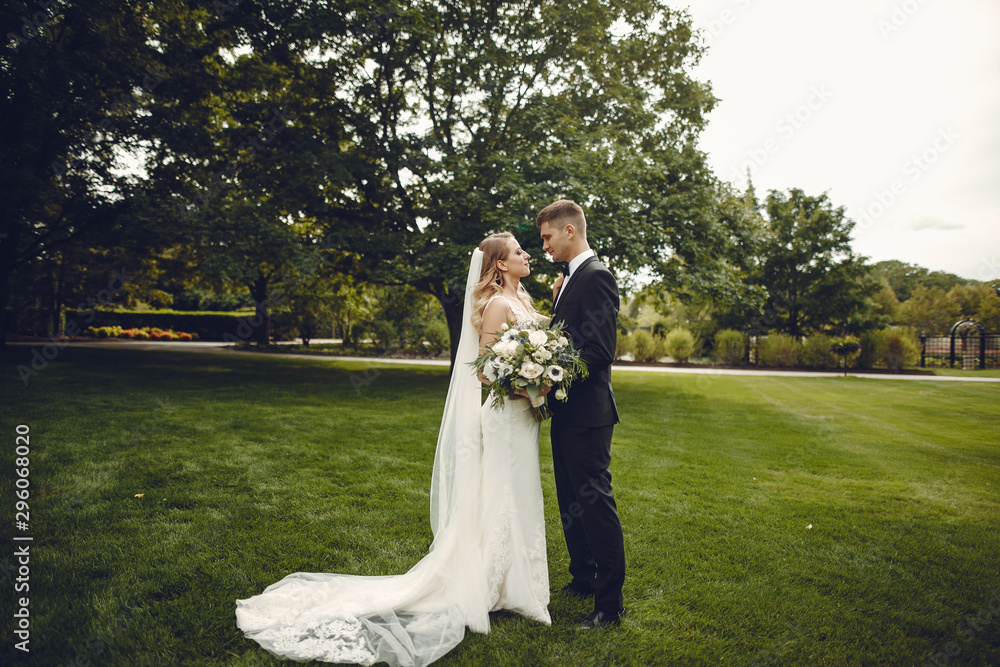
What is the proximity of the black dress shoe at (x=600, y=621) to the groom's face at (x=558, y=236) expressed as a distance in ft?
7.51

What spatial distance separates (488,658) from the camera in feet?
9.02

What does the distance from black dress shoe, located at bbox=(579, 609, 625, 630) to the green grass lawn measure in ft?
0.29

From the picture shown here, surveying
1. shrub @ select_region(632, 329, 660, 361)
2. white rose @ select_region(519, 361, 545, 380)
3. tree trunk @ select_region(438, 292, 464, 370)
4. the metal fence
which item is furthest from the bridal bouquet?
the metal fence

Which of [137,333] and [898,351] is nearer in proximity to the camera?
[898,351]

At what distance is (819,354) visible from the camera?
21.6 metres

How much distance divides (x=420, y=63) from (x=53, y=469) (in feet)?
42.2

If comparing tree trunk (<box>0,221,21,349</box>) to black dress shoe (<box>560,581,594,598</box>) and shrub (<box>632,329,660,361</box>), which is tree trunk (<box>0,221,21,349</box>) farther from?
shrub (<box>632,329,660,361</box>)

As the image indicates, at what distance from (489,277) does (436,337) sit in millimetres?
21460

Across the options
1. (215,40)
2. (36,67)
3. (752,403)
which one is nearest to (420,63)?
(215,40)

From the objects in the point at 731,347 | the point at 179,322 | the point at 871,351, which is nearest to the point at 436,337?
the point at 731,347

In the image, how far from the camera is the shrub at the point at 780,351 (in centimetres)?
2219

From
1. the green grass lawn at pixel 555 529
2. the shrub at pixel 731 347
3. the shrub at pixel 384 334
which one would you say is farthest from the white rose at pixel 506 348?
the shrub at pixel 731 347

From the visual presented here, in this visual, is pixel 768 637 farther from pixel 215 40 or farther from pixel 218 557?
pixel 215 40

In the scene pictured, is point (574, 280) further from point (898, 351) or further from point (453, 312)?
point (898, 351)
